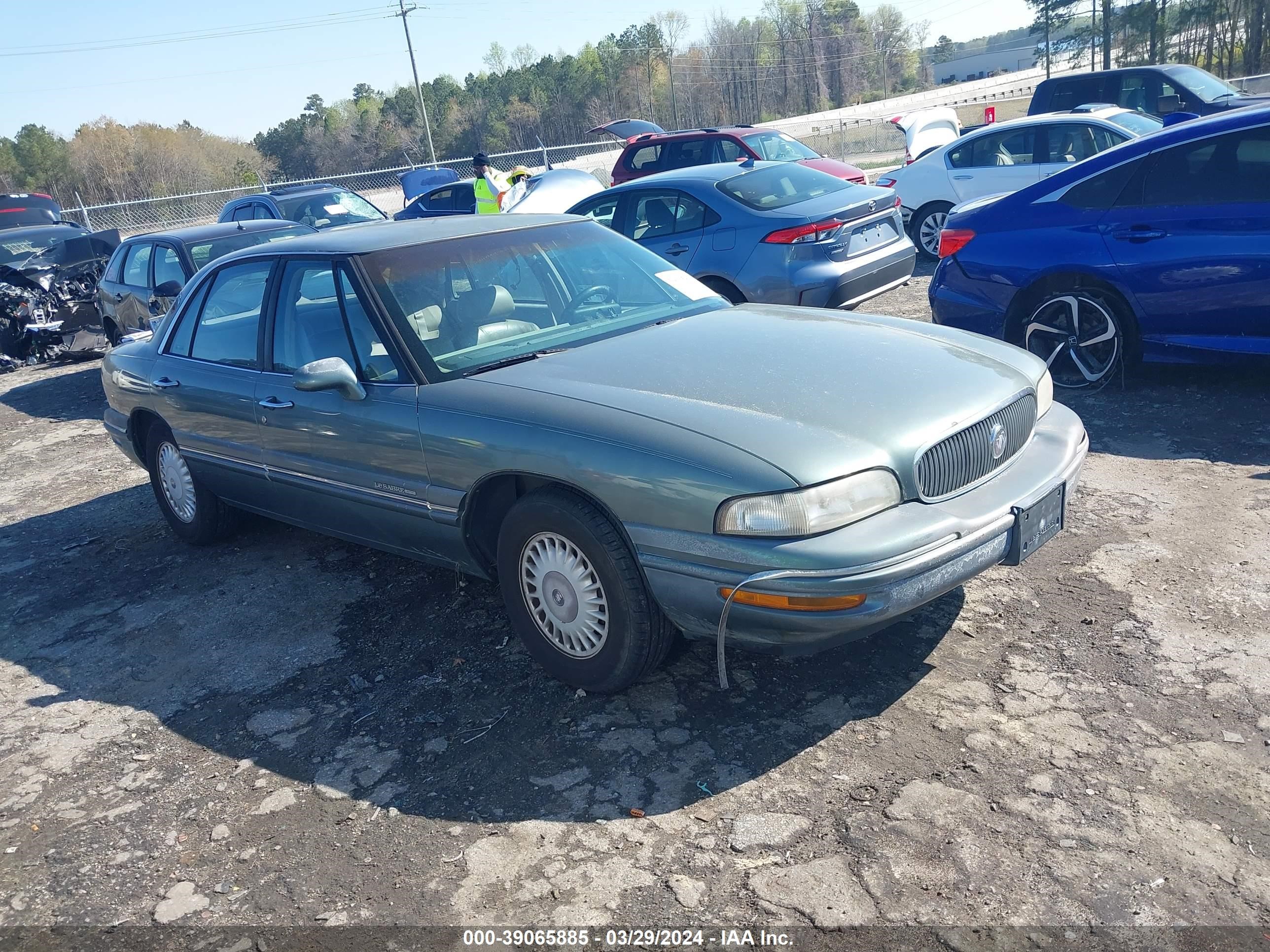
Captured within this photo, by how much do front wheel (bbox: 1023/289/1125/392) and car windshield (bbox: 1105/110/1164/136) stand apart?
5.78m

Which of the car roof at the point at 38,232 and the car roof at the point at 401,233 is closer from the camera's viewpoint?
the car roof at the point at 401,233

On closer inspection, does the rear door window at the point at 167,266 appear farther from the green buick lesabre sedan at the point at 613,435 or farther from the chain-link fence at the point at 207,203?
the chain-link fence at the point at 207,203

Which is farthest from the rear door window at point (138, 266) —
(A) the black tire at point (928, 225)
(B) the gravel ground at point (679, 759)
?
(A) the black tire at point (928, 225)

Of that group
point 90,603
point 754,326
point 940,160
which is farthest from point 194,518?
point 940,160

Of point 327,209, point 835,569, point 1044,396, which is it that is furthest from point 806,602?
point 327,209

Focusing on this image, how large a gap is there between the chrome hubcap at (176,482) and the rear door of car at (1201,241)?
5.43m

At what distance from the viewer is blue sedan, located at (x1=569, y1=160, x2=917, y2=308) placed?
25.8 feet

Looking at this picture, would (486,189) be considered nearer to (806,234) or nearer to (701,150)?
(701,150)

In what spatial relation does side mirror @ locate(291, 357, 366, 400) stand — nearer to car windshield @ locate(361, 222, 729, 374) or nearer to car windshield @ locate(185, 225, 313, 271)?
car windshield @ locate(361, 222, 729, 374)

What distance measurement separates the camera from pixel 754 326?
14.2ft

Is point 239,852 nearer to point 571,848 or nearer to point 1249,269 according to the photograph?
point 571,848

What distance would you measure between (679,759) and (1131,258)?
14.3 feet

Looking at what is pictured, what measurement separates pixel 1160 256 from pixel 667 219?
3.99 metres

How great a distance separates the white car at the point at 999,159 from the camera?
10.8 m
